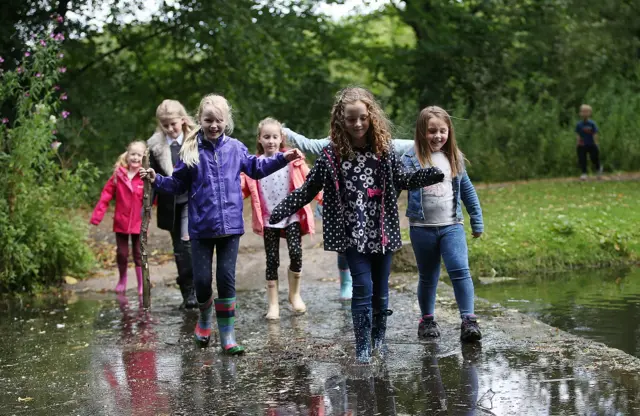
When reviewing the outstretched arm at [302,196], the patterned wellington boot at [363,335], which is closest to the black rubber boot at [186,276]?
the outstretched arm at [302,196]

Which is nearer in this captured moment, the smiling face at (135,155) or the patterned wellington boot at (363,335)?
the patterned wellington boot at (363,335)

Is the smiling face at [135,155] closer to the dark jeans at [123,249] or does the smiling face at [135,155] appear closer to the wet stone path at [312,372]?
the dark jeans at [123,249]

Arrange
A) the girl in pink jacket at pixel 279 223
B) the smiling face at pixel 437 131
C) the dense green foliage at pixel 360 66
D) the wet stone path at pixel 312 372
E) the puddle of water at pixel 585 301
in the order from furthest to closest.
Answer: the dense green foliage at pixel 360 66 → the girl in pink jacket at pixel 279 223 → the puddle of water at pixel 585 301 → the smiling face at pixel 437 131 → the wet stone path at pixel 312 372

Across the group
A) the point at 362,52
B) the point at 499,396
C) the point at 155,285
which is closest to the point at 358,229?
the point at 499,396

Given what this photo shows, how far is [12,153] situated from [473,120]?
15.0 meters

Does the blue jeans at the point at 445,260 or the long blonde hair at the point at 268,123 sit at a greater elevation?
the long blonde hair at the point at 268,123

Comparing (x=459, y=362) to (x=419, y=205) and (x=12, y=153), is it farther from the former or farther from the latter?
(x=12, y=153)

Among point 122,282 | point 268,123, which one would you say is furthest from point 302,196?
point 122,282

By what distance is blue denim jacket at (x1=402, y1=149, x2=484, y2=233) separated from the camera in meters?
6.52

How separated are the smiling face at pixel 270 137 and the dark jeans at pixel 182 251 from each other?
4.05 ft

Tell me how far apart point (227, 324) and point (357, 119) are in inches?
69.5

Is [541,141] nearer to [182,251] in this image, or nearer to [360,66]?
[360,66]

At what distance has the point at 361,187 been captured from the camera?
18.9 feet

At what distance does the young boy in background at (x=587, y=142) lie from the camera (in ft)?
67.7
